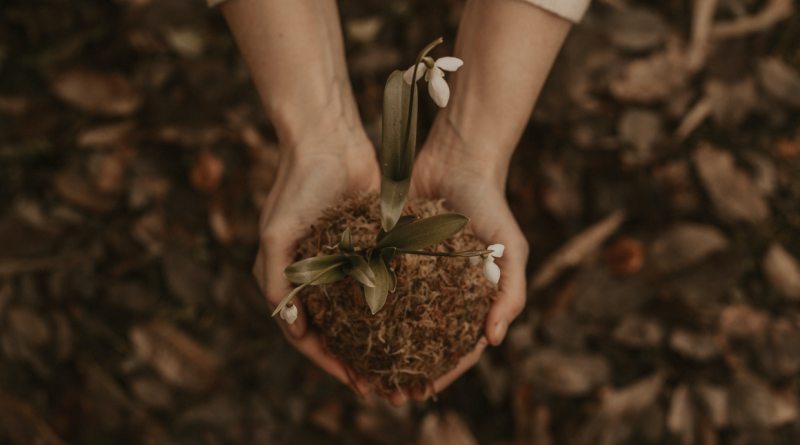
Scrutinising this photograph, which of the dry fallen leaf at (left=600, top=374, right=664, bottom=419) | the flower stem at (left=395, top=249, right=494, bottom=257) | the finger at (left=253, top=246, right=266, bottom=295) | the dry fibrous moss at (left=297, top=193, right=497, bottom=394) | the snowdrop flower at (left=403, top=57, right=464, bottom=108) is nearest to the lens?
the snowdrop flower at (left=403, top=57, right=464, bottom=108)

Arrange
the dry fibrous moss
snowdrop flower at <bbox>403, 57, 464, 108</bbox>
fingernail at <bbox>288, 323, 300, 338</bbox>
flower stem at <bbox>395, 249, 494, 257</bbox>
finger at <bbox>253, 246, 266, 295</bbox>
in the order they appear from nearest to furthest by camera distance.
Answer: snowdrop flower at <bbox>403, 57, 464, 108</bbox> < flower stem at <bbox>395, 249, 494, 257</bbox> < the dry fibrous moss < fingernail at <bbox>288, 323, 300, 338</bbox> < finger at <bbox>253, 246, 266, 295</bbox>

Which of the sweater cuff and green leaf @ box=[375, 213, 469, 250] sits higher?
the sweater cuff

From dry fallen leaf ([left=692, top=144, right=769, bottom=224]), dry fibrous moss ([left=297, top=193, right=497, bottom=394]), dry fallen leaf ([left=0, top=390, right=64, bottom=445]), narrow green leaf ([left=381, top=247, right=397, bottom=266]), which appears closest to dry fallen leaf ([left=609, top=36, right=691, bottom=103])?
dry fallen leaf ([left=692, top=144, right=769, bottom=224])

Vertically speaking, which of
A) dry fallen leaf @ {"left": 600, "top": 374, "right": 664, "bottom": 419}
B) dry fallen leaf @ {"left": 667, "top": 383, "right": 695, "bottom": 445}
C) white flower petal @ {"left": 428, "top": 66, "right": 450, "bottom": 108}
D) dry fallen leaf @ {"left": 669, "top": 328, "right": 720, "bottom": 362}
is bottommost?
dry fallen leaf @ {"left": 667, "top": 383, "right": 695, "bottom": 445}

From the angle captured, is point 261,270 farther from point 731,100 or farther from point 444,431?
point 731,100

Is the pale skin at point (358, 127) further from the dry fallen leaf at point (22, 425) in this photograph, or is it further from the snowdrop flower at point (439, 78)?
the dry fallen leaf at point (22, 425)

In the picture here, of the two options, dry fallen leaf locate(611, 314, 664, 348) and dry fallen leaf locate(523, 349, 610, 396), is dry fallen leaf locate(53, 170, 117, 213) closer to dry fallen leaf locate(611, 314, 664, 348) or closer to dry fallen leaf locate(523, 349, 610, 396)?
dry fallen leaf locate(523, 349, 610, 396)

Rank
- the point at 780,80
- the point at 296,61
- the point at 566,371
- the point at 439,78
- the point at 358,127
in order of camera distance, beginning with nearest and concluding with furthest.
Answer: the point at 439,78 → the point at 296,61 → the point at 358,127 → the point at 566,371 → the point at 780,80

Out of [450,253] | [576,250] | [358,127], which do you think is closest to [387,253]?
[450,253]
